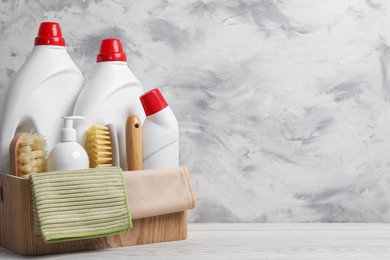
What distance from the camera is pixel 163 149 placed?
113 cm

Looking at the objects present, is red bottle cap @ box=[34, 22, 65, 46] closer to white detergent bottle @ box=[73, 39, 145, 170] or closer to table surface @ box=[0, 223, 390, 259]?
white detergent bottle @ box=[73, 39, 145, 170]

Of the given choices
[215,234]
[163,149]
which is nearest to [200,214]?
[215,234]

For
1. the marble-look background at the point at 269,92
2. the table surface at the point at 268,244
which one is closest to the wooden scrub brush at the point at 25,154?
the table surface at the point at 268,244

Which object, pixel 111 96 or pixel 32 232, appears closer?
pixel 32 232

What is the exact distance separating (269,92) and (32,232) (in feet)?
2.04

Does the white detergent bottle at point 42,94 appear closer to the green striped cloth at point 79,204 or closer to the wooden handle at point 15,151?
the wooden handle at point 15,151

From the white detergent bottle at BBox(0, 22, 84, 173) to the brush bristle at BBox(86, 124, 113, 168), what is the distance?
0.24 feet

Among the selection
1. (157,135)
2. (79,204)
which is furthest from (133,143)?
(79,204)

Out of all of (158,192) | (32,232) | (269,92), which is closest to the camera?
(32,232)

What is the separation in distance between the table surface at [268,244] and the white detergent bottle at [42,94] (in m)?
0.22

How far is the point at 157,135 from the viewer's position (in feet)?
3.67

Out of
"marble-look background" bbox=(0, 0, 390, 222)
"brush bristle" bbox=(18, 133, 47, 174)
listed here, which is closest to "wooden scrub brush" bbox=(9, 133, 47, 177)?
"brush bristle" bbox=(18, 133, 47, 174)

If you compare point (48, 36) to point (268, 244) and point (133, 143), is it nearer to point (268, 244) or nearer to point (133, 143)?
point (133, 143)

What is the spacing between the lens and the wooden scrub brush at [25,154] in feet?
3.34
